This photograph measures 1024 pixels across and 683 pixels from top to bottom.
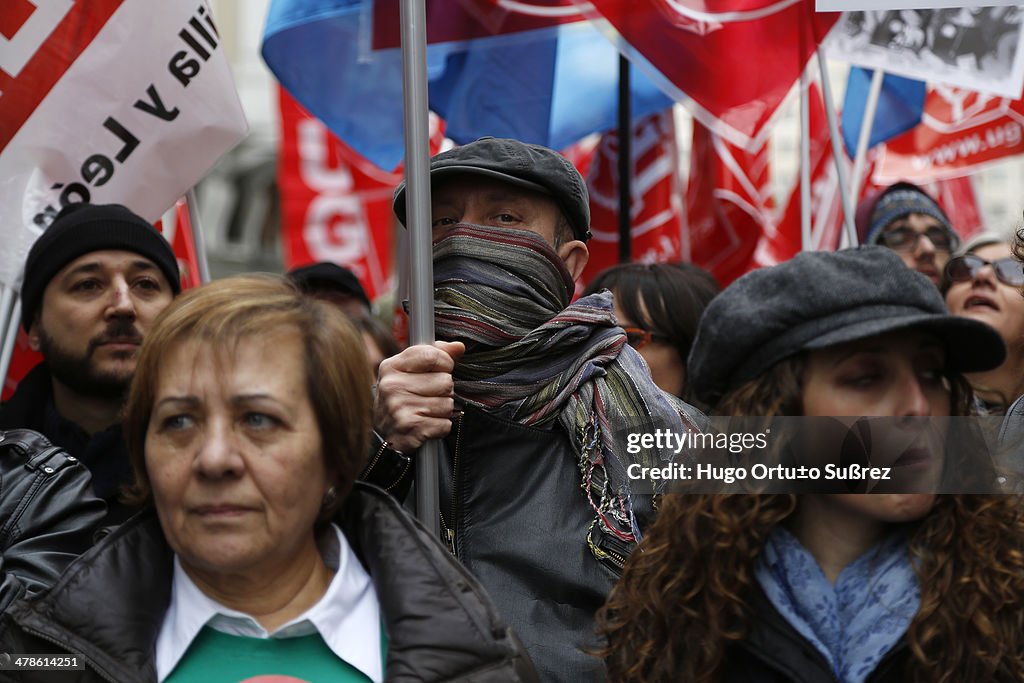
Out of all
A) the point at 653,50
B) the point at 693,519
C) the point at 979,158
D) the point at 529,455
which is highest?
the point at 653,50

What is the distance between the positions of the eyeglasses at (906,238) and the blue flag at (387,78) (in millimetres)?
1275

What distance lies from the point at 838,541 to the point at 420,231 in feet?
2.98

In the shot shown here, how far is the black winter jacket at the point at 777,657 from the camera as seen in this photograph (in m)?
1.93

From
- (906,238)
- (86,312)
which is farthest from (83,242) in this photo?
(906,238)

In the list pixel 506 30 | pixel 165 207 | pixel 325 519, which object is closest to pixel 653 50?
pixel 506 30

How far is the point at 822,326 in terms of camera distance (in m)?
1.97

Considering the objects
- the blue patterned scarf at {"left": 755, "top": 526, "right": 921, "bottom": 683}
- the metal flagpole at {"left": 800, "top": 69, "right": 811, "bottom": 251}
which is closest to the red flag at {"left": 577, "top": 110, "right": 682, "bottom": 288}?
the metal flagpole at {"left": 800, "top": 69, "right": 811, "bottom": 251}

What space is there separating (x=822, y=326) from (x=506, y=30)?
9.57ft

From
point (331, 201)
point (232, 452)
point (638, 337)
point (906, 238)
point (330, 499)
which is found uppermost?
point (232, 452)

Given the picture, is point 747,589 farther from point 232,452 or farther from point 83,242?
point 83,242

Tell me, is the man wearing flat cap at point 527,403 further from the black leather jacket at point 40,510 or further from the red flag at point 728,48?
the red flag at point 728,48

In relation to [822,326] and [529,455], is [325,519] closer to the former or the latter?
[529,455]

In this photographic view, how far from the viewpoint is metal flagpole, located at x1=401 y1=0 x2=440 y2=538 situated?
2428 mm

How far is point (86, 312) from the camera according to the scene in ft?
11.1
